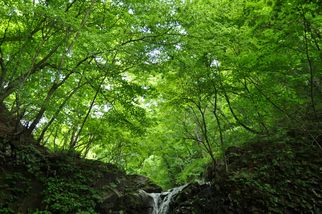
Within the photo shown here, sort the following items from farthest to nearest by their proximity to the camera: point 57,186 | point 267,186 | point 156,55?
point 156,55, point 57,186, point 267,186

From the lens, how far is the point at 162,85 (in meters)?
10.4

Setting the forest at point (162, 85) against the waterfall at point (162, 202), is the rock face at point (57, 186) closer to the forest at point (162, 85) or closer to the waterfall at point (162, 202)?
the forest at point (162, 85)

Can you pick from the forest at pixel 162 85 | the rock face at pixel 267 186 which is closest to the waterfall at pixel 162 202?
the forest at pixel 162 85

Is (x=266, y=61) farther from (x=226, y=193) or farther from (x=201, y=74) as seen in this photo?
(x=226, y=193)

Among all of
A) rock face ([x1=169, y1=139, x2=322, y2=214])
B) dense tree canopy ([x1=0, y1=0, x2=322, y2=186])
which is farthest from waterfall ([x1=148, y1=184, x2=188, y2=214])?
dense tree canopy ([x1=0, y1=0, x2=322, y2=186])

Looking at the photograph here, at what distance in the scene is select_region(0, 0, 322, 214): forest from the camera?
284 inches

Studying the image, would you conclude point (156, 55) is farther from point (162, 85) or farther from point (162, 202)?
point (162, 202)

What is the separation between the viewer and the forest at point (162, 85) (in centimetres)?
721

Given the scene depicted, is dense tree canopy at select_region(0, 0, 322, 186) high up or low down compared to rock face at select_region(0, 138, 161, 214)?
up

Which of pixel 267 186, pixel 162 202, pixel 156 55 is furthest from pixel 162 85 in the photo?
pixel 267 186

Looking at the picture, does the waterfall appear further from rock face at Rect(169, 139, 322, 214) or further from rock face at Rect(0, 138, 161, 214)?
rock face at Rect(169, 139, 322, 214)

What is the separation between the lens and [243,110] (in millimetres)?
10875

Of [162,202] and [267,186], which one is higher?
[267,186]

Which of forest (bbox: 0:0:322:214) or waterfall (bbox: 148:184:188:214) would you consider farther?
waterfall (bbox: 148:184:188:214)
